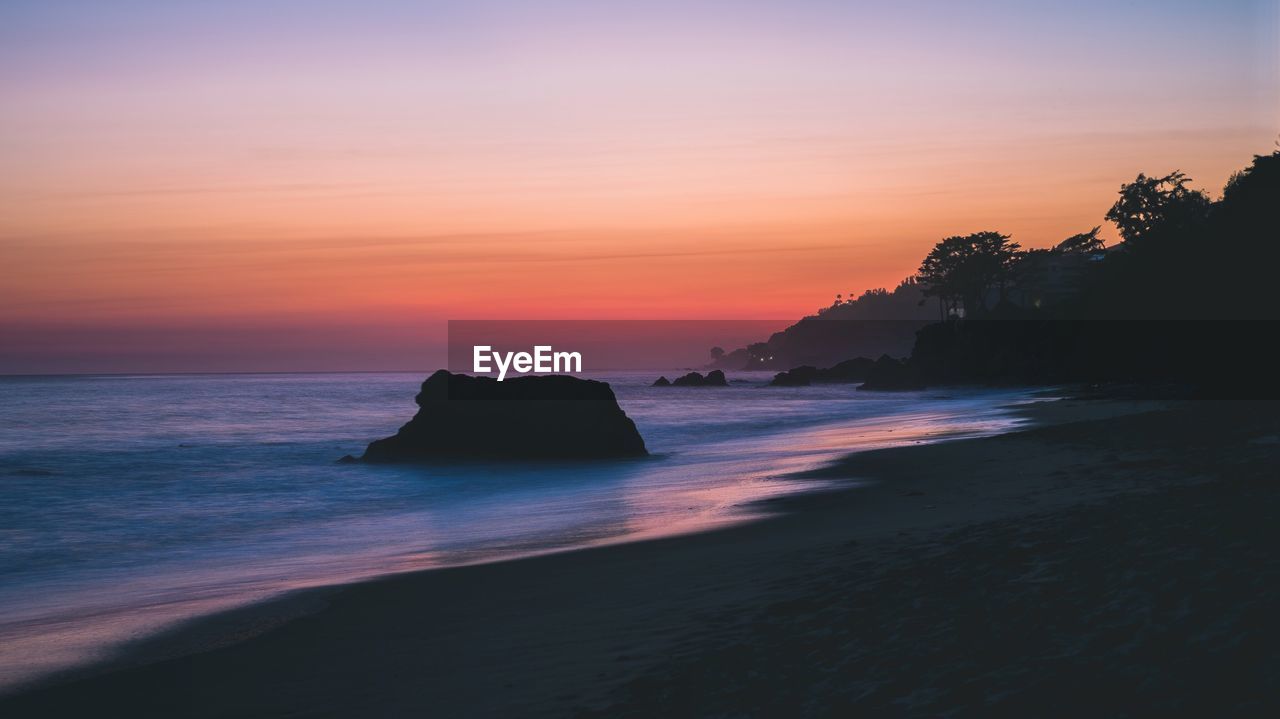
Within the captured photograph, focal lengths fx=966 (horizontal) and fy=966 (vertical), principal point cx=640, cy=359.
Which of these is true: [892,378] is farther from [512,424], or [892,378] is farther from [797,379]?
[512,424]

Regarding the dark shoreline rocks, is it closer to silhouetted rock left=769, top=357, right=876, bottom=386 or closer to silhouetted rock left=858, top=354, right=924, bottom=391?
silhouetted rock left=769, top=357, right=876, bottom=386

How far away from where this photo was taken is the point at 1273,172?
37.6 m

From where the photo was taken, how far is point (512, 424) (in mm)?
33094

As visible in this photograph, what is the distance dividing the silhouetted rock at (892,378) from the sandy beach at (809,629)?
9812 cm

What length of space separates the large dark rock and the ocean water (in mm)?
1375

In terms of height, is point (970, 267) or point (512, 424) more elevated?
point (970, 267)

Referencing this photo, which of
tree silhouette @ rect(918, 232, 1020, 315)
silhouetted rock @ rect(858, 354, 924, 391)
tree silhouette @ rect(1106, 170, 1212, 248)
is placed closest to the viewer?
tree silhouette @ rect(1106, 170, 1212, 248)

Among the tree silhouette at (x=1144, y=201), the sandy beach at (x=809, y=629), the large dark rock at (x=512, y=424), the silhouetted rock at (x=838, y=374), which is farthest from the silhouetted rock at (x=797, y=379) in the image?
the sandy beach at (x=809, y=629)

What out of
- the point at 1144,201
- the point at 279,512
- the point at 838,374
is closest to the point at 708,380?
the point at 838,374

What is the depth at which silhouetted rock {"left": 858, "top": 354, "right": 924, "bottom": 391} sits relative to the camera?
358ft

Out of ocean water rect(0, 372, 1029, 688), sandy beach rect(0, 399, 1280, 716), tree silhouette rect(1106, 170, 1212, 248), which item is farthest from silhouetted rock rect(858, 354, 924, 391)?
sandy beach rect(0, 399, 1280, 716)

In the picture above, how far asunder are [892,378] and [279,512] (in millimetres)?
96124

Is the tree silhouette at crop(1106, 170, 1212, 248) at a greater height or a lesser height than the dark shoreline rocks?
greater

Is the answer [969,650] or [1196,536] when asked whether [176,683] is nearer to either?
[969,650]
